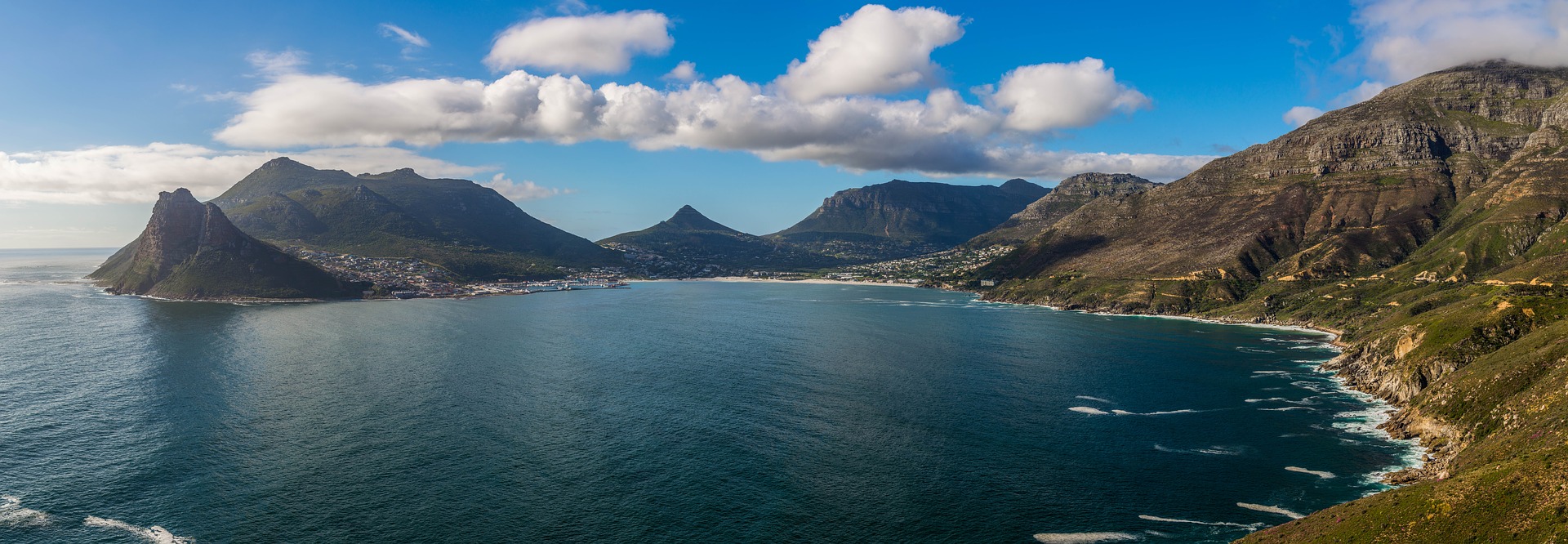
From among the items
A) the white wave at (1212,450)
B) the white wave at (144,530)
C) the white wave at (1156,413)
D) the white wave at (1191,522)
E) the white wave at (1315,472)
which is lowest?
the white wave at (144,530)

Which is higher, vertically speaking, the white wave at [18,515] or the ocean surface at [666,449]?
the ocean surface at [666,449]

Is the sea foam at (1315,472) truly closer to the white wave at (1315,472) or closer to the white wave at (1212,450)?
the white wave at (1315,472)

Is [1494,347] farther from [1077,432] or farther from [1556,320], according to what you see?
[1077,432]

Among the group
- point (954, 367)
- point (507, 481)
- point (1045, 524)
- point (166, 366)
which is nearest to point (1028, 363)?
point (954, 367)

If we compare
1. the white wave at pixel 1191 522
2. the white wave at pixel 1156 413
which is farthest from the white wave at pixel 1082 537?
the white wave at pixel 1156 413

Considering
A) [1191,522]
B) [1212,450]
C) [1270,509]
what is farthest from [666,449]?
[1212,450]

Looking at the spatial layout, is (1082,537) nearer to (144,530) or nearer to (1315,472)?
(1315,472)

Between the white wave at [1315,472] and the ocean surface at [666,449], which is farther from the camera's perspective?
the white wave at [1315,472]
